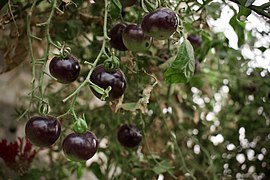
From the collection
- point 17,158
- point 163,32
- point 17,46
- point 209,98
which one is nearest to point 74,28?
point 17,46

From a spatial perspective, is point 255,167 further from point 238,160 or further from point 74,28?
point 74,28

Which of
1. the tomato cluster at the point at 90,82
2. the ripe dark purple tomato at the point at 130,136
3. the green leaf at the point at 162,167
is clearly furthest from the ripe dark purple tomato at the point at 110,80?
the green leaf at the point at 162,167

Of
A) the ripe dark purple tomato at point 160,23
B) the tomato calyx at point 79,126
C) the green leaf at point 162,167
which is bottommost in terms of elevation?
the green leaf at point 162,167

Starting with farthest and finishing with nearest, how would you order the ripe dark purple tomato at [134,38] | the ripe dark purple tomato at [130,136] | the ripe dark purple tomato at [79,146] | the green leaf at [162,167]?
the green leaf at [162,167], the ripe dark purple tomato at [130,136], the ripe dark purple tomato at [134,38], the ripe dark purple tomato at [79,146]

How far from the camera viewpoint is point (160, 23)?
731 millimetres

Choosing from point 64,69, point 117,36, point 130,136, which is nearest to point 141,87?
point 130,136

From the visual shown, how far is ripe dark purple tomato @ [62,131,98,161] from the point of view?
72cm

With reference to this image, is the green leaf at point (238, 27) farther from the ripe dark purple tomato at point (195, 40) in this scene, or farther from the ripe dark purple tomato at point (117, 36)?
the ripe dark purple tomato at point (117, 36)

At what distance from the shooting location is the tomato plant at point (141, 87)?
2.52 ft

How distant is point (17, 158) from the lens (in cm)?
132

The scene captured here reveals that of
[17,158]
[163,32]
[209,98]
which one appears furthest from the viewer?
[209,98]

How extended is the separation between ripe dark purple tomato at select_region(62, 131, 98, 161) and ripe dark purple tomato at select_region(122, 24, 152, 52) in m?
0.17

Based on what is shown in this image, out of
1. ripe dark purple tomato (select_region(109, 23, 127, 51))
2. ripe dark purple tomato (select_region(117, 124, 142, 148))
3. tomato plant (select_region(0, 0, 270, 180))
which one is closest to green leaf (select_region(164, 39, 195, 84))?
tomato plant (select_region(0, 0, 270, 180))

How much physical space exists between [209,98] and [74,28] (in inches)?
22.8
